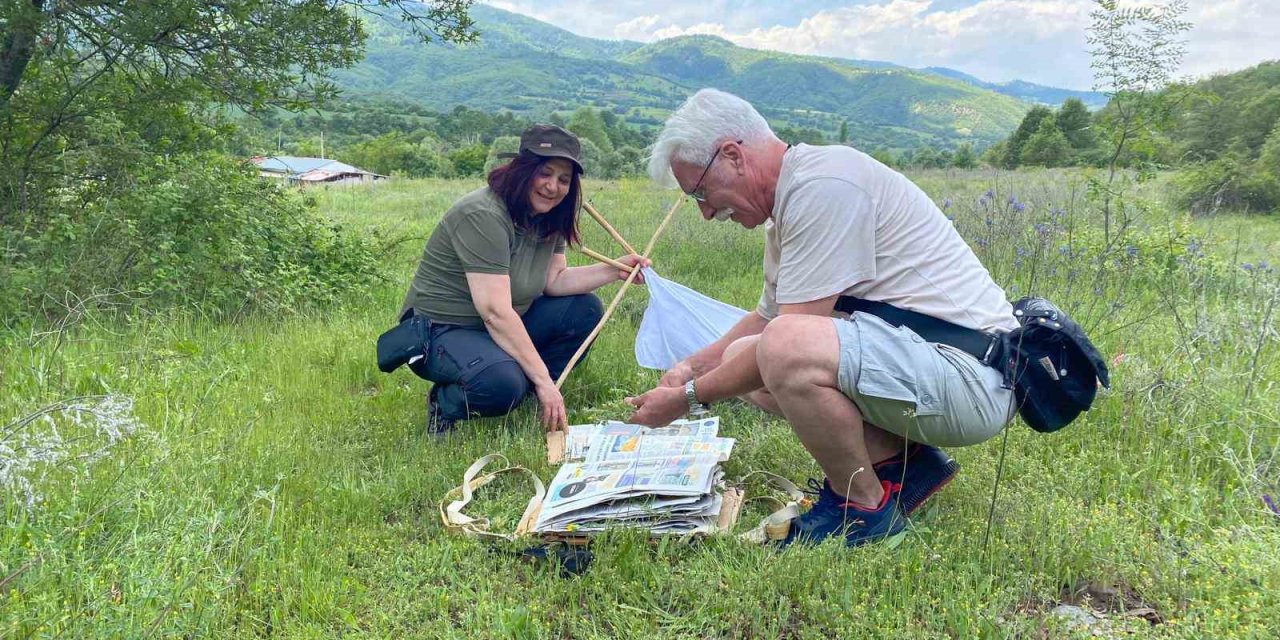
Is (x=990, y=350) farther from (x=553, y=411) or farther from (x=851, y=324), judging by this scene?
(x=553, y=411)

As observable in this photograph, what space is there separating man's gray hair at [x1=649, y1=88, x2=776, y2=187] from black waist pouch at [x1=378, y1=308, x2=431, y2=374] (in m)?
1.53

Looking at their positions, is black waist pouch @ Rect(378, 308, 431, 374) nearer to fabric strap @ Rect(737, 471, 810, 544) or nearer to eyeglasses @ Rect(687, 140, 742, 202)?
eyeglasses @ Rect(687, 140, 742, 202)

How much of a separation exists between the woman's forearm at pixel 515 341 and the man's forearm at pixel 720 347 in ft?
2.49

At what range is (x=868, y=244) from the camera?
2.27m

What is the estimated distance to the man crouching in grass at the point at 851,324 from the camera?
87.1 inches

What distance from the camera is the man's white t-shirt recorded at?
2.25 meters

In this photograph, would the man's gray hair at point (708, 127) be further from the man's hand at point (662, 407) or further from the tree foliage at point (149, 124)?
the tree foliage at point (149, 124)

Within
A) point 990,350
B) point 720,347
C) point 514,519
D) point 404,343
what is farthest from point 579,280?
point 990,350

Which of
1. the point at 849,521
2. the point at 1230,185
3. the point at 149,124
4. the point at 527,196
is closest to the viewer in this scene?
the point at 849,521

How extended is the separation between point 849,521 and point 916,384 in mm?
533

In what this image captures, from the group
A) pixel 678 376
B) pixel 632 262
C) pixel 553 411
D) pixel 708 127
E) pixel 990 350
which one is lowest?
pixel 553 411

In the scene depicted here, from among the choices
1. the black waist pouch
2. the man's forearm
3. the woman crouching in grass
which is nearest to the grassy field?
the woman crouching in grass

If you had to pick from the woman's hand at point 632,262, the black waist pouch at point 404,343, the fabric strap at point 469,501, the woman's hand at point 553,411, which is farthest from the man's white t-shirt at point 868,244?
the black waist pouch at point 404,343

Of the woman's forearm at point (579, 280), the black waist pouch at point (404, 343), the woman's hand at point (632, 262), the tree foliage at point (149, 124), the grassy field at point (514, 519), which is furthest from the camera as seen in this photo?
the tree foliage at point (149, 124)
